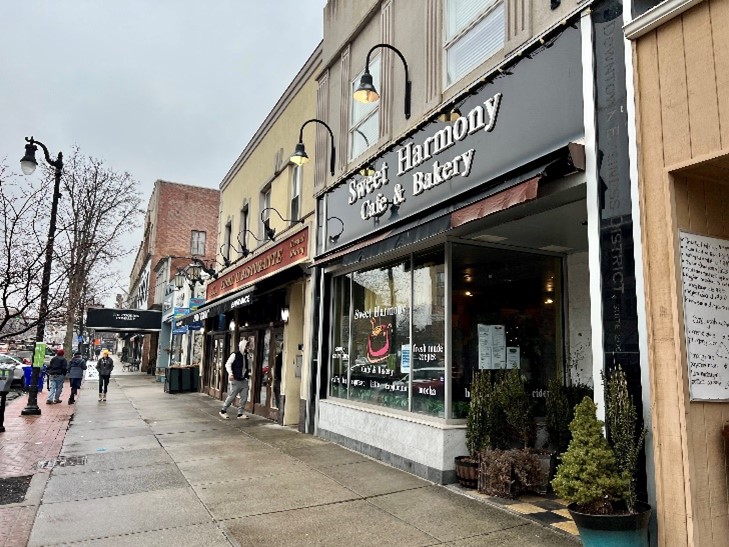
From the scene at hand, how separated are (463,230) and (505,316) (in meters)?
1.58

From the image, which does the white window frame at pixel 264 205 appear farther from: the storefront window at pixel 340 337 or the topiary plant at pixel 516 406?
the topiary plant at pixel 516 406

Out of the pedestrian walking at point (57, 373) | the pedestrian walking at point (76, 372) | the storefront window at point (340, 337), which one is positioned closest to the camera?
the storefront window at point (340, 337)

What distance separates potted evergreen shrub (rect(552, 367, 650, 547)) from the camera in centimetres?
389

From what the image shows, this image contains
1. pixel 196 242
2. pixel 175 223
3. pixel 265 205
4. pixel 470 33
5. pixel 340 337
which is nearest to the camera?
pixel 470 33

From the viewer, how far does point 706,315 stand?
13.7ft

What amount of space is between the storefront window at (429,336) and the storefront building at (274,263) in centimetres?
345

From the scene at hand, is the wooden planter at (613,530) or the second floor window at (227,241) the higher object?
the second floor window at (227,241)

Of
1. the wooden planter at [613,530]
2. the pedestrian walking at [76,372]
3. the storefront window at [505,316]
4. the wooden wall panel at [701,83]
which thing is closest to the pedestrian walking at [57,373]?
the pedestrian walking at [76,372]

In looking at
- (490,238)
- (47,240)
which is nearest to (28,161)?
(47,240)

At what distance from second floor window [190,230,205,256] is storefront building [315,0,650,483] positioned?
33.4 meters

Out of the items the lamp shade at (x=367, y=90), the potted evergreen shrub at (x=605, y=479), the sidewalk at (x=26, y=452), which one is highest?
the lamp shade at (x=367, y=90)

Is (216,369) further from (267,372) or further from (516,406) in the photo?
(516,406)

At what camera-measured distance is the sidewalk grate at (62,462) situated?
7524mm

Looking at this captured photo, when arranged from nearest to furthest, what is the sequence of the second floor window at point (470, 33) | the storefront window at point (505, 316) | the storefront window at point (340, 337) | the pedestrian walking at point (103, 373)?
the second floor window at point (470, 33), the storefront window at point (505, 316), the storefront window at point (340, 337), the pedestrian walking at point (103, 373)
